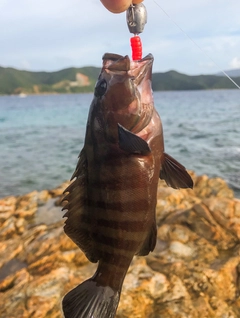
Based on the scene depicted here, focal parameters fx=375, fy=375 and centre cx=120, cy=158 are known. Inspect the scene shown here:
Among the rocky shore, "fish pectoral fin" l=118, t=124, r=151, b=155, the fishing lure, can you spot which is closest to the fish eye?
the fishing lure

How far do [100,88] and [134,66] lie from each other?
32 centimetres

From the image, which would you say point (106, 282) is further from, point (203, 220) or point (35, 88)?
point (35, 88)

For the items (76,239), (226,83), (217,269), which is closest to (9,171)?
(217,269)

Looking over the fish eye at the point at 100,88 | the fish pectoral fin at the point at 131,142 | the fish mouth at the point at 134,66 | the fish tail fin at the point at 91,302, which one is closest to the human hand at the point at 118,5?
the fish mouth at the point at 134,66

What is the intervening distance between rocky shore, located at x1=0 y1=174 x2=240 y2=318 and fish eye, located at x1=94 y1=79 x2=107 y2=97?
11.2ft

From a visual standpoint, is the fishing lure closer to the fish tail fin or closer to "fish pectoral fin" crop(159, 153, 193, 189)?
"fish pectoral fin" crop(159, 153, 193, 189)

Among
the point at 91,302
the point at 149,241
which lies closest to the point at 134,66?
the point at 149,241

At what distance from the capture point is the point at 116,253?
112 inches

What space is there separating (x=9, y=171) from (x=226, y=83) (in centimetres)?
8964

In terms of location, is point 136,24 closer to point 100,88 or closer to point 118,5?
point 118,5

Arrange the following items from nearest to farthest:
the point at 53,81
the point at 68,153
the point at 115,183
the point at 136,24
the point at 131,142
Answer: the point at 131,142 → the point at 115,183 → the point at 136,24 → the point at 68,153 → the point at 53,81

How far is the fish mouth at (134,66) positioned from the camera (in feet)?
9.25

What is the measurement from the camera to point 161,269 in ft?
19.2

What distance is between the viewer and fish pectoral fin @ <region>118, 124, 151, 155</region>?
260 centimetres
